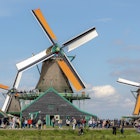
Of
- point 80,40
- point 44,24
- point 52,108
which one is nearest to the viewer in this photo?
point 52,108

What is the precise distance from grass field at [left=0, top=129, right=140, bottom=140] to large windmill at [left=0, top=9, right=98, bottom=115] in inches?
723

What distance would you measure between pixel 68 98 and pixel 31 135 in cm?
2389

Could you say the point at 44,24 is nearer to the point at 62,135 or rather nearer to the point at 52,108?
the point at 52,108

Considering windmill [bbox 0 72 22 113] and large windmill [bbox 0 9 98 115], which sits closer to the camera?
large windmill [bbox 0 9 98 115]

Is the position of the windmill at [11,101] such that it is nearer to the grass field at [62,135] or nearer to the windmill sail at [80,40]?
the windmill sail at [80,40]

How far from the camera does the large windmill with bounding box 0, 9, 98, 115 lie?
7188 cm

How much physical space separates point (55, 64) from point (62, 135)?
25020mm

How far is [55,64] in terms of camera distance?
7400 centimetres

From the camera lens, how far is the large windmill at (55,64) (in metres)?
71.9

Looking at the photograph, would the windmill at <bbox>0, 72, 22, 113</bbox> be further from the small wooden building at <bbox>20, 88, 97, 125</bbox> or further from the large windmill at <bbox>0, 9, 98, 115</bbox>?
the small wooden building at <bbox>20, 88, 97, 125</bbox>

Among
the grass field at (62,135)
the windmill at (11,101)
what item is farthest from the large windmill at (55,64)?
the grass field at (62,135)

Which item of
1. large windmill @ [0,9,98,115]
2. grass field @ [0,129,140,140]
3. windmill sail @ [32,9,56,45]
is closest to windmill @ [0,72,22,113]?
large windmill @ [0,9,98,115]

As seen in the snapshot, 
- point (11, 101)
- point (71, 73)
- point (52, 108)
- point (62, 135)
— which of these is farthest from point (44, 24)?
point (62, 135)

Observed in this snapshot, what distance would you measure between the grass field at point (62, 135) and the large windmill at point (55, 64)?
18.4 meters
